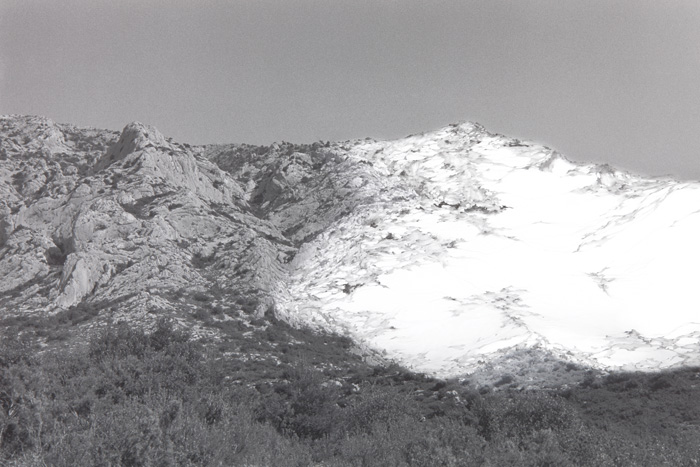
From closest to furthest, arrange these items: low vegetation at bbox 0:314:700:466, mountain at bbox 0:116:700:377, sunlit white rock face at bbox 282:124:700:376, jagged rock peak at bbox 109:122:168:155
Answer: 1. low vegetation at bbox 0:314:700:466
2. sunlit white rock face at bbox 282:124:700:376
3. mountain at bbox 0:116:700:377
4. jagged rock peak at bbox 109:122:168:155

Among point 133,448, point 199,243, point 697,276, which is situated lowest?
point 133,448

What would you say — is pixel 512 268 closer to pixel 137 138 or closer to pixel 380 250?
pixel 380 250

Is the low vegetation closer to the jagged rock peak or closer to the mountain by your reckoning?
the mountain

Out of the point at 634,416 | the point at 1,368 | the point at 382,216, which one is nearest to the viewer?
the point at 1,368

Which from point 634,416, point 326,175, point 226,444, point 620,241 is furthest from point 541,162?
point 226,444

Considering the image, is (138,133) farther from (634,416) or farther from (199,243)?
(634,416)

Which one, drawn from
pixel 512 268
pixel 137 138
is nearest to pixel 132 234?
pixel 137 138

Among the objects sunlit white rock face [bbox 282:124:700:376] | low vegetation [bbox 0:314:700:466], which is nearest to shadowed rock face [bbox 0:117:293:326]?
low vegetation [bbox 0:314:700:466]
